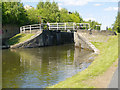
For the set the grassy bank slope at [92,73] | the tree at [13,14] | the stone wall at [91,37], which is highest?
the tree at [13,14]

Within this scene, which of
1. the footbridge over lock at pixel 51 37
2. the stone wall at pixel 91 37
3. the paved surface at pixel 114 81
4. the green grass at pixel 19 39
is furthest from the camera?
the green grass at pixel 19 39

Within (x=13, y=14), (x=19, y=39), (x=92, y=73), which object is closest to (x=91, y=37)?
(x=19, y=39)

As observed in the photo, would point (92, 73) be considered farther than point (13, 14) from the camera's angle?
No

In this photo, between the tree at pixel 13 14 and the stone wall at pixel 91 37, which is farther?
the tree at pixel 13 14

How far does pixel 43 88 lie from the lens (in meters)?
9.66

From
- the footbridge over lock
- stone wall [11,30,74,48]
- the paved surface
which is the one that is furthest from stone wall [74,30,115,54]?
the paved surface

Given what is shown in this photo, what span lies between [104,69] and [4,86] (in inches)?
204

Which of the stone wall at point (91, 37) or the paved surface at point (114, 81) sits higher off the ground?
the stone wall at point (91, 37)

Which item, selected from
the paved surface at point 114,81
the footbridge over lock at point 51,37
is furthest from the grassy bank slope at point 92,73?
the footbridge over lock at point 51,37

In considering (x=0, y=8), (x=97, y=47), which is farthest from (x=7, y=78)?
(x=0, y=8)

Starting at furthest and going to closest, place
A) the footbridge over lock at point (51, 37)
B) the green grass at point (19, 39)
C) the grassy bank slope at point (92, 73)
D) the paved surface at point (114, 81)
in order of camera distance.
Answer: the green grass at point (19, 39)
the footbridge over lock at point (51, 37)
the grassy bank slope at point (92, 73)
the paved surface at point (114, 81)

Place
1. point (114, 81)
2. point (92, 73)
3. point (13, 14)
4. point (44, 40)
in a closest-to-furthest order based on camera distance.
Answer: point (114, 81) → point (92, 73) → point (44, 40) → point (13, 14)

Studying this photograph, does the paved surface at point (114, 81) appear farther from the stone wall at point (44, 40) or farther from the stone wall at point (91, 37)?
the stone wall at point (44, 40)

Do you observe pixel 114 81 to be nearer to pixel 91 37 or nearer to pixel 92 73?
pixel 92 73
